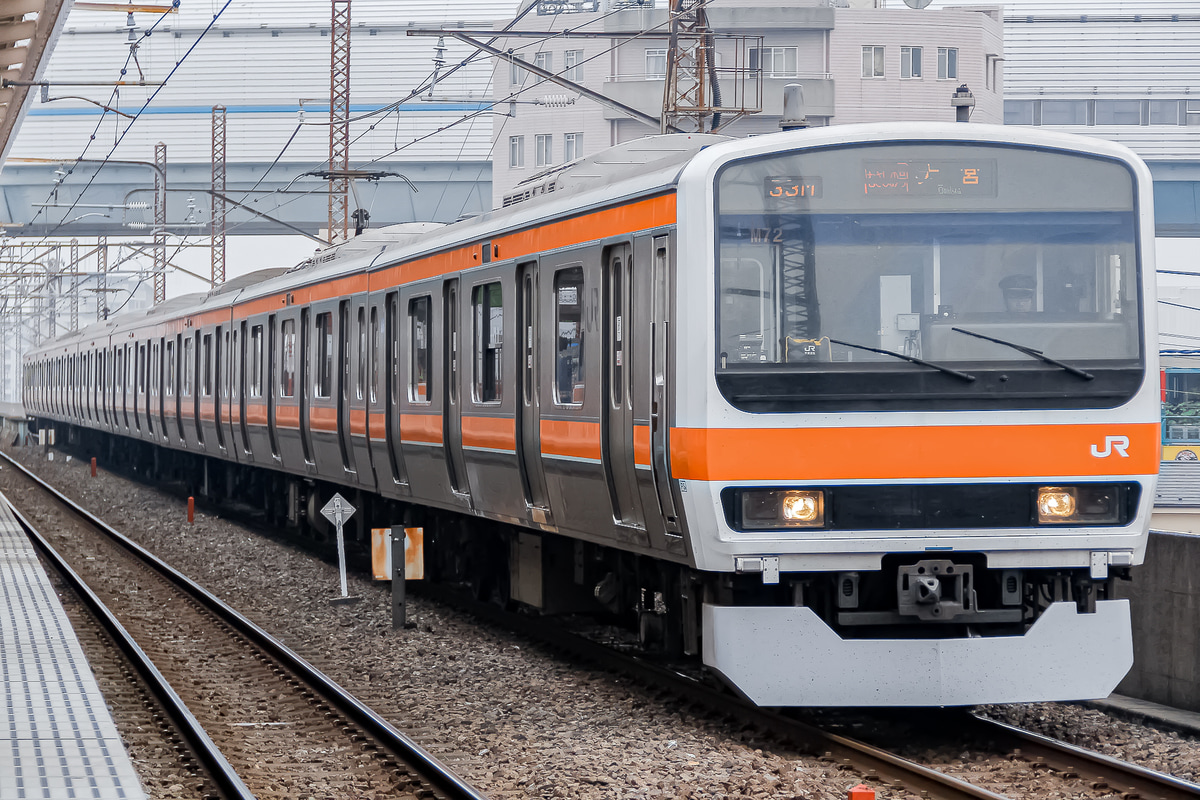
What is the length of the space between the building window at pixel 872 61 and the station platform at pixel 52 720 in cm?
3601

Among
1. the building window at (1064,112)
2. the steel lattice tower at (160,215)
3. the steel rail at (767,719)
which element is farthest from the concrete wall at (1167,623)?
the building window at (1064,112)

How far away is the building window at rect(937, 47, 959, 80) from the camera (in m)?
45.8

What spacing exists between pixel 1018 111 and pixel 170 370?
3545 cm

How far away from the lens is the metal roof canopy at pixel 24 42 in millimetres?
11359

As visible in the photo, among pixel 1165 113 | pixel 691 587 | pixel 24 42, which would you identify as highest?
pixel 1165 113

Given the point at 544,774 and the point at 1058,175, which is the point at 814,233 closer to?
the point at 1058,175

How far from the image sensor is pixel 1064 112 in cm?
5325

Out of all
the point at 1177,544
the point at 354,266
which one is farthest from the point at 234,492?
the point at 1177,544

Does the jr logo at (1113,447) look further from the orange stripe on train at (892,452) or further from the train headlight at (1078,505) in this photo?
the train headlight at (1078,505)

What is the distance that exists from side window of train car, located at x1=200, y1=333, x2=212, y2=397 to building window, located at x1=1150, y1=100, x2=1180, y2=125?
3927 centimetres

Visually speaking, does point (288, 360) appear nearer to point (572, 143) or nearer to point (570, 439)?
point (570, 439)

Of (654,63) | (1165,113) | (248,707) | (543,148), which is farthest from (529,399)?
(1165,113)

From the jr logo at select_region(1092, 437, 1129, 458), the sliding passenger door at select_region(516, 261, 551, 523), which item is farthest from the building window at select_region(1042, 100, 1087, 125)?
the jr logo at select_region(1092, 437, 1129, 458)

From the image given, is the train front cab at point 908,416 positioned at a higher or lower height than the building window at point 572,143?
lower
